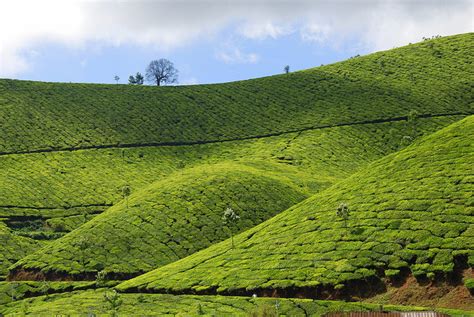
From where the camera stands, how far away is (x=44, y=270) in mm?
98375

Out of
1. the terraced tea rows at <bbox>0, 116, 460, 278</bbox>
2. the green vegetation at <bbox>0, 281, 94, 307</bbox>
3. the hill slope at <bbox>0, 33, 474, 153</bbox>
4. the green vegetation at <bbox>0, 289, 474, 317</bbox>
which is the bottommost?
the green vegetation at <bbox>0, 289, 474, 317</bbox>

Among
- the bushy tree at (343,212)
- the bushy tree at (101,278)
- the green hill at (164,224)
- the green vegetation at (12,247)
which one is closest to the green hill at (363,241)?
the bushy tree at (343,212)

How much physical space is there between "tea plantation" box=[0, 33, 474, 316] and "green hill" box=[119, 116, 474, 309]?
0.24 meters

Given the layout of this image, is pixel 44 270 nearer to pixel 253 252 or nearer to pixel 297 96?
pixel 253 252

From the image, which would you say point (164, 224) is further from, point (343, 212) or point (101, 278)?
point (343, 212)

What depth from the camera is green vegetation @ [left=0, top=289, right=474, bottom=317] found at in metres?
70.6

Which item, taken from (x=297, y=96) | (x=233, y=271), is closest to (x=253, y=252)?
(x=233, y=271)

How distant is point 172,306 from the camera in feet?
260

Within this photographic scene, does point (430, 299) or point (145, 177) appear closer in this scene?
point (430, 299)

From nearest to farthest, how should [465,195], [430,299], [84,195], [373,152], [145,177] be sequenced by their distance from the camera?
[430,299] < [465,195] < [84,195] < [145,177] < [373,152]

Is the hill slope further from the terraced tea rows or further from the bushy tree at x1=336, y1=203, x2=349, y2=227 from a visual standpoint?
the bushy tree at x1=336, y1=203, x2=349, y2=227

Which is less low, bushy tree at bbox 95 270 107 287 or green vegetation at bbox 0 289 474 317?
bushy tree at bbox 95 270 107 287

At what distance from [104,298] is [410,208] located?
40.1m

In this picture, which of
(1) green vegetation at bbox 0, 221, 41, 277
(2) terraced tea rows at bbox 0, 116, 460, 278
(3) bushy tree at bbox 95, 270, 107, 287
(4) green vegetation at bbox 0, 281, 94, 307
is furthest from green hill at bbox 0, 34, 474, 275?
(3) bushy tree at bbox 95, 270, 107, 287
